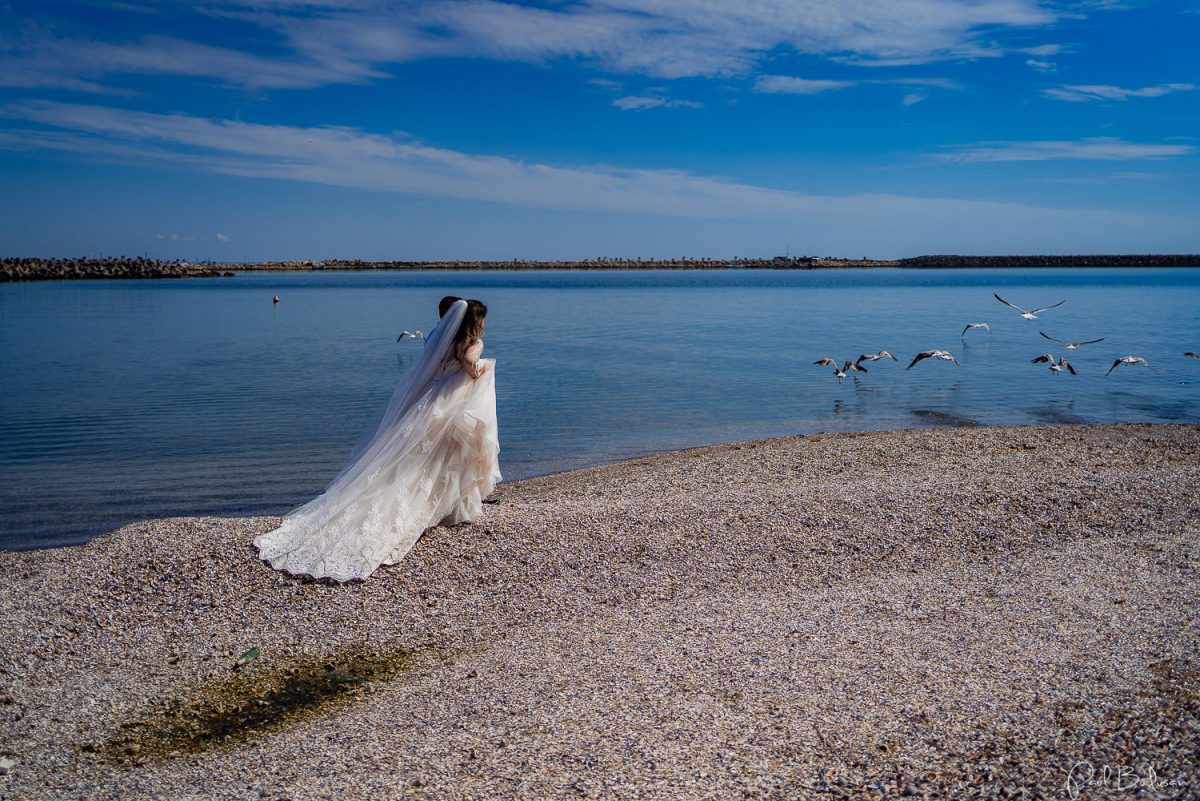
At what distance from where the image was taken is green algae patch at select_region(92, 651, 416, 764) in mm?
5715

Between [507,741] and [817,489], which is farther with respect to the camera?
[817,489]

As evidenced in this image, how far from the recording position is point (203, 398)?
23.0 m

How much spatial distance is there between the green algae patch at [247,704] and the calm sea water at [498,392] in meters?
6.50

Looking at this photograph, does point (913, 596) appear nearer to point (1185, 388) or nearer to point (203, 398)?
point (203, 398)

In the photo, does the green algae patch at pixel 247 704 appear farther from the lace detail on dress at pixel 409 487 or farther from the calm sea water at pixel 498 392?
the calm sea water at pixel 498 392

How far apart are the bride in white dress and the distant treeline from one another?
117721 mm

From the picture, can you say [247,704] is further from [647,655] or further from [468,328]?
[468,328]

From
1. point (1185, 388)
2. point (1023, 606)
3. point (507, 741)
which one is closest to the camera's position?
point (507, 741)

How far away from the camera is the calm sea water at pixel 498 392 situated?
48.7 ft

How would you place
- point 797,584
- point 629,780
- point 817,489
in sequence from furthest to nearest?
1. point 817,489
2. point 797,584
3. point 629,780

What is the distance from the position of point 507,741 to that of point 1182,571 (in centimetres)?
695

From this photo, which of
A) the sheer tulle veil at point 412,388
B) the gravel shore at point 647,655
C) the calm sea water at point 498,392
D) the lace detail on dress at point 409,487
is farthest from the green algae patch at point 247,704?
the calm sea water at point 498,392

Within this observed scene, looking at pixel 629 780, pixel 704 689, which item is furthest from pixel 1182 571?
pixel 629 780

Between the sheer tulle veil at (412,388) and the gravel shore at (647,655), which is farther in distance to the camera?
the sheer tulle veil at (412,388)
